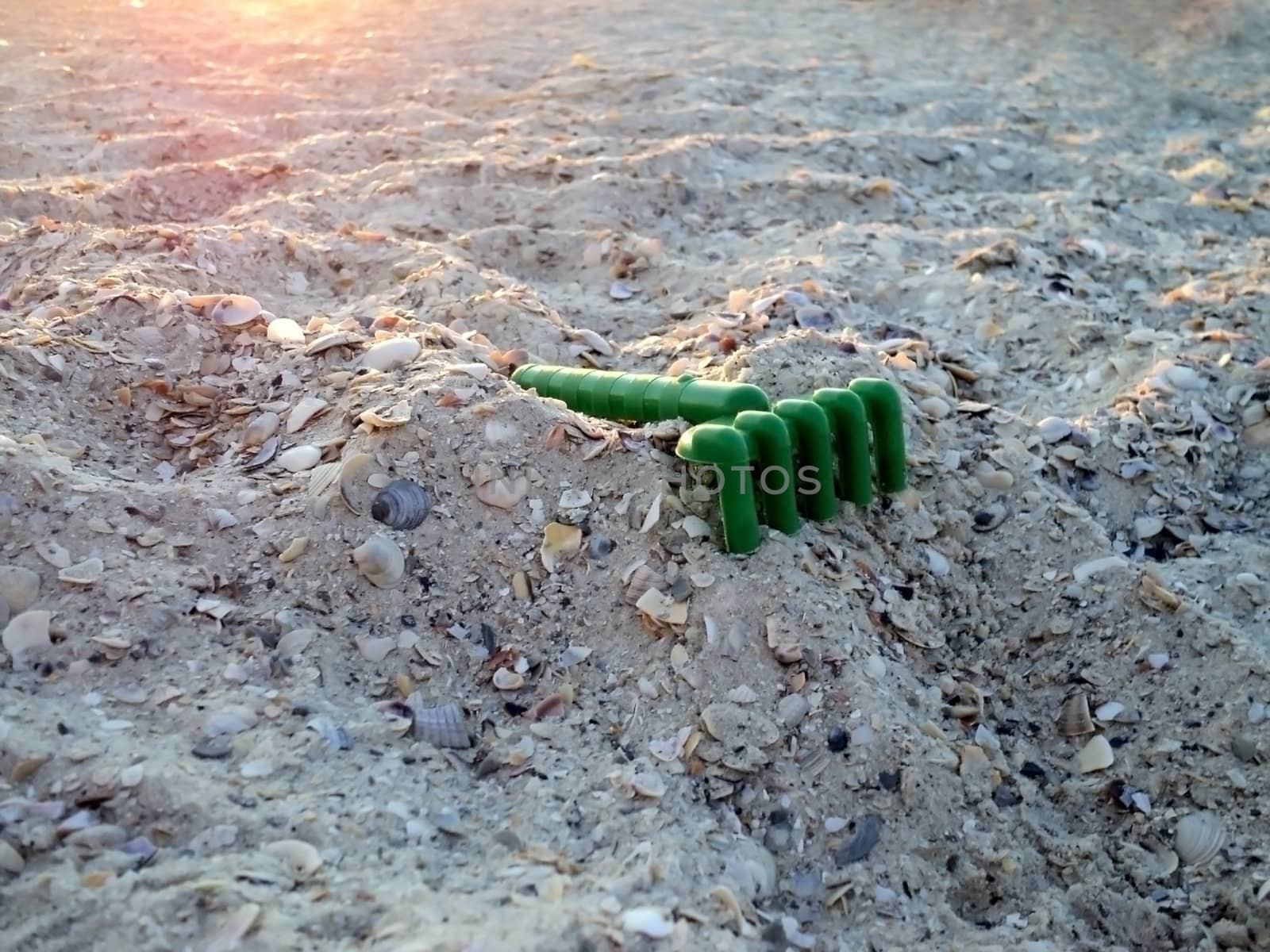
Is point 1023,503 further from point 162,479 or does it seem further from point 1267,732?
point 162,479

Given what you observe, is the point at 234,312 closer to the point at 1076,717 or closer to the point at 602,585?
the point at 602,585

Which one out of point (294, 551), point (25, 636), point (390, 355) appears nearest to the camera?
point (25, 636)

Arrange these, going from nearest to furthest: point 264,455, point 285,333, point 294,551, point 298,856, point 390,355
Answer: point 298,856, point 294,551, point 264,455, point 390,355, point 285,333

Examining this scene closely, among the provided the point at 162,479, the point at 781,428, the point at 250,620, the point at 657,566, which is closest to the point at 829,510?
the point at 781,428

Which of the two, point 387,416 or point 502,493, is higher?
point 387,416

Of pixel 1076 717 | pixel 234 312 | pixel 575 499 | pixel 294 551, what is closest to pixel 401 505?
pixel 294 551

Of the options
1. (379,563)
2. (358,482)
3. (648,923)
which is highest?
(358,482)
